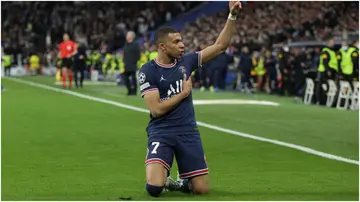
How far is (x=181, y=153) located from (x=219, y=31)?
1427 inches

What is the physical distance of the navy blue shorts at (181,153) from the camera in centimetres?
957

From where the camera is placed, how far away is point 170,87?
9477 millimetres

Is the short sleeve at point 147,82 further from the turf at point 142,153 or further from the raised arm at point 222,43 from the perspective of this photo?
the turf at point 142,153

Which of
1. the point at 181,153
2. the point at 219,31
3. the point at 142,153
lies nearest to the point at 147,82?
the point at 181,153

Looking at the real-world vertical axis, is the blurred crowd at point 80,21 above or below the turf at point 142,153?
above

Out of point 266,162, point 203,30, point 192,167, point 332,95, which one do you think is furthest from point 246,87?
point 192,167

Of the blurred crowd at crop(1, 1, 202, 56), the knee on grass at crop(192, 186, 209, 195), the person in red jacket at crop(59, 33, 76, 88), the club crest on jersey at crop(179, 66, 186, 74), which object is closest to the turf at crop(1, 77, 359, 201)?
the knee on grass at crop(192, 186, 209, 195)

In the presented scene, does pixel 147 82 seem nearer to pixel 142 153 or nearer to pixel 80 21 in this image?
pixel 142 153

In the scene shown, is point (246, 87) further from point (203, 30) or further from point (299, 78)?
point (203, 30)

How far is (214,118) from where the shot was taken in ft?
67.4

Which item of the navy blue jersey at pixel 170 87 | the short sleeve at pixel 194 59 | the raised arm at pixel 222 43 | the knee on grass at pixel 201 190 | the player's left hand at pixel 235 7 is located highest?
the player's left hand at pixel 235 7

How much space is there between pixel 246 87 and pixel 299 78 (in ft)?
8.57

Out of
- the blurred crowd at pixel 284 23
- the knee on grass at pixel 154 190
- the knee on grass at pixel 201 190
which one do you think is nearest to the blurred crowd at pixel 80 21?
the blurred crowd at pixel 284 23

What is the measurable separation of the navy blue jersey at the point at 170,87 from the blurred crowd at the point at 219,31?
1534 cm
